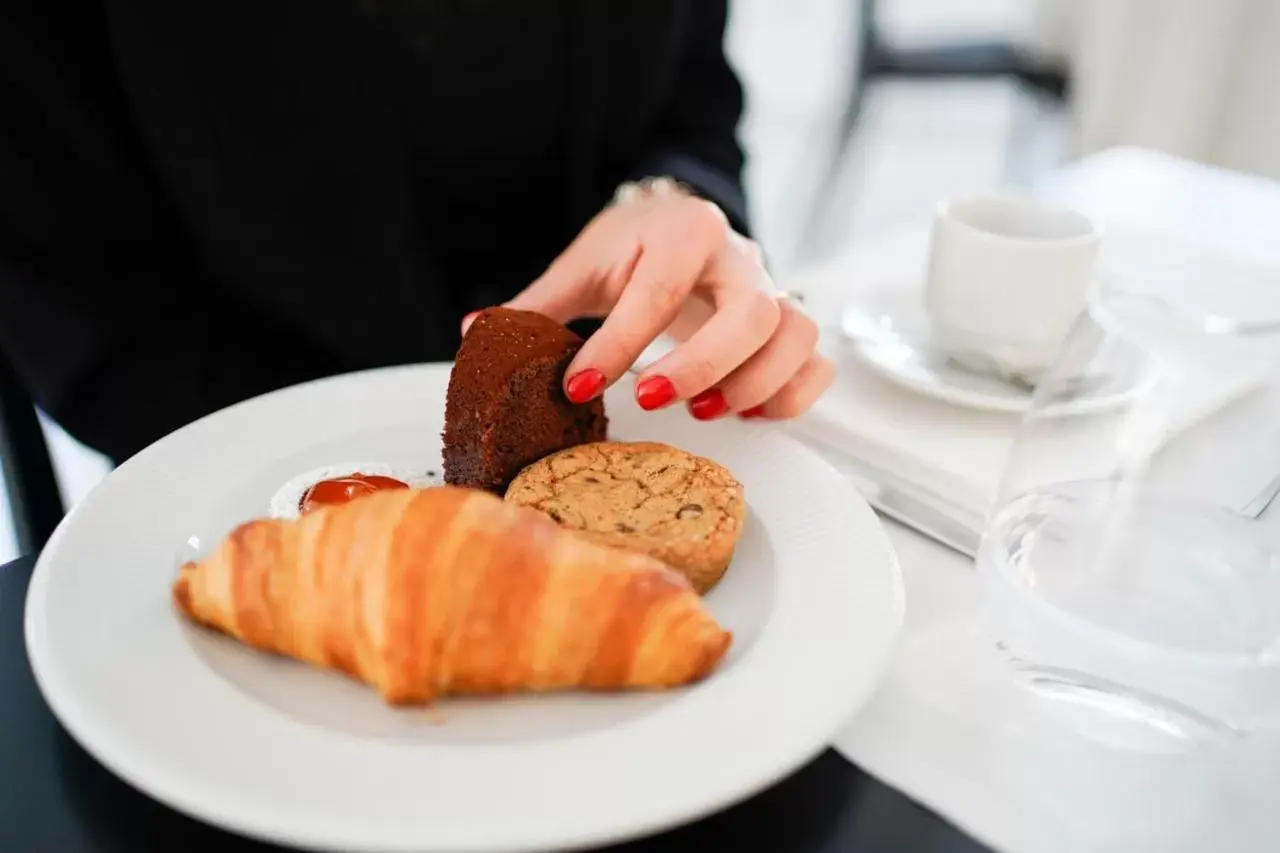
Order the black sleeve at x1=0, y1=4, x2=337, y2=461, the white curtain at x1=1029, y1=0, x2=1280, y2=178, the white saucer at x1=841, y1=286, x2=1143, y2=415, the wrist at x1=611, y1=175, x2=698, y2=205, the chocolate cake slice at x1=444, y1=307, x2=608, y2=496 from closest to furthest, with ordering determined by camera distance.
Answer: the chocolate cake slice at x1=444, y1=307, x2=608, y2=496, the white saucer at x1=841, y1=286, x2=1143, y2=415, the black sleeve at x1=0, y1=4, x2=337, y2=461, the wrist at x1=611, y1=175, x2=698, y2=205, the white curtain at x1=1029, y1=0, x2=1280, y2=178

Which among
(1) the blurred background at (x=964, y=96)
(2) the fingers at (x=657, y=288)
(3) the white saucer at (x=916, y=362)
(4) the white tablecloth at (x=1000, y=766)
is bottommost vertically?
(1) the blurred background at (x=964, y=96)

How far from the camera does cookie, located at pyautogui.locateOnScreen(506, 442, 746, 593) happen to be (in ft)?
1.63

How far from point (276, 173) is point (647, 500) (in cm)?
53

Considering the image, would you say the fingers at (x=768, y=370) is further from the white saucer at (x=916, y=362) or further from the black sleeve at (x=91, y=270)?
the black sleeve at (x=91, y=270)

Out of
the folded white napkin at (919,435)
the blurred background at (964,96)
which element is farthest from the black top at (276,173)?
the blurred background at (964,96)

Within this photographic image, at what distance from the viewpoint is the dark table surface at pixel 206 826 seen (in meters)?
0.39

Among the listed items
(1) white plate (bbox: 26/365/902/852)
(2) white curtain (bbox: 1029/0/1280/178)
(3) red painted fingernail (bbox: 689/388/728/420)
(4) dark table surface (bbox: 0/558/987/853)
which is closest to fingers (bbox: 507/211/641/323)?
(3) red painted fingernail (bbox: 689/388/728/420)

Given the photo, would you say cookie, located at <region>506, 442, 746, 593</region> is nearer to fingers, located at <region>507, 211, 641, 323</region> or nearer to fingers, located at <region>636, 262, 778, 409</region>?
fingers, located at <region>636, 262, 778, 409</region>

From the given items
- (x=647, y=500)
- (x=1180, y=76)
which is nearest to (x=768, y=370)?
(x=647, y=500)

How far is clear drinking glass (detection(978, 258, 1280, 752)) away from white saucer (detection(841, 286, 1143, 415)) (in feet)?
0.10

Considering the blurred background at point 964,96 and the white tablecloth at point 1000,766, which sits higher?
the white tablecloth at point 1000,766

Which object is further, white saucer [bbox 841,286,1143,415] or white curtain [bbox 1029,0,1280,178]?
white curtain [bbox 1029,0,1280,178]

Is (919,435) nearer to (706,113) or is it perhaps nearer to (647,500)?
(647,500)

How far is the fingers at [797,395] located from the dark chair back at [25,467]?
0.65 metres
